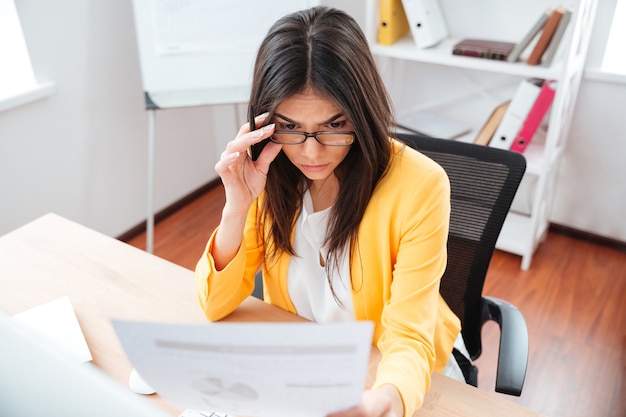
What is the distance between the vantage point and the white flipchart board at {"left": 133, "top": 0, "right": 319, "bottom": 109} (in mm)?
2051

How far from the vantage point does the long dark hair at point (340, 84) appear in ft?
2.88

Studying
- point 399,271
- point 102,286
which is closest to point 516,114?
point 399,271

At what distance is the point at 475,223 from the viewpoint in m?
1.17

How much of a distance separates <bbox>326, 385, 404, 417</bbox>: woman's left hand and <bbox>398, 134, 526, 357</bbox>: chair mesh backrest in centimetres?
45

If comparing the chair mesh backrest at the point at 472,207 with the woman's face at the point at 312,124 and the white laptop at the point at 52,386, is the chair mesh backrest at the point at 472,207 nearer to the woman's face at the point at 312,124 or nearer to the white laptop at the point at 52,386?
the woman's face at the point at 312,124

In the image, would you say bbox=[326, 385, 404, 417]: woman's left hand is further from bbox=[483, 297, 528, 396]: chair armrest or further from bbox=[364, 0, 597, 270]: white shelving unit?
bbox=[364, 0, 597, 270]: white shelving unit

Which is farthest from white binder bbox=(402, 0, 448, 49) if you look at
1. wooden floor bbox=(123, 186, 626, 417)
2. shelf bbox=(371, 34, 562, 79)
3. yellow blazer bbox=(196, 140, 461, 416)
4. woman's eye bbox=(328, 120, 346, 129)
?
woman's eye bbox=(328, 120, 346, 129)

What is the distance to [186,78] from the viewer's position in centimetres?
215

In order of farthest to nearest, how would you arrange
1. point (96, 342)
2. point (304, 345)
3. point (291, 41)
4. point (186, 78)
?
point (186, 78) → point (96, 342) → point (291, 41) → point (304, 345)

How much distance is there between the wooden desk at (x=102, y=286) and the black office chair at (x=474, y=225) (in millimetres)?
183

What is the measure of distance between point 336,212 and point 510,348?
17.2 inches

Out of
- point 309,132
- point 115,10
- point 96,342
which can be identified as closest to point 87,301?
point 96,342

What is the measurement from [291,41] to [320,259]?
43 centimetres

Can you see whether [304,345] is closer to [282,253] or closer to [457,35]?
[282,253]
